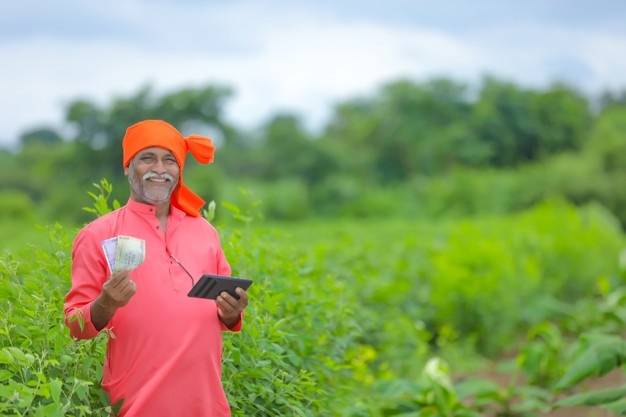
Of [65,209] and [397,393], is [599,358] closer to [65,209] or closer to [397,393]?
[397,393]

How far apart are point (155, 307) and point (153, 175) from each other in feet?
1.48

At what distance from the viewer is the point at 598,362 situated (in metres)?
6.02

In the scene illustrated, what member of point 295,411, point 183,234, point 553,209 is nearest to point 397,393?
point 295,411

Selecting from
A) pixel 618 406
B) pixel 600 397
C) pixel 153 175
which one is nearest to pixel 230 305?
pixel 153 175

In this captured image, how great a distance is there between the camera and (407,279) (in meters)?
11.3

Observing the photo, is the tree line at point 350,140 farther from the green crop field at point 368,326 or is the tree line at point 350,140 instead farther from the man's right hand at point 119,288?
the man's right hand at point 119,288

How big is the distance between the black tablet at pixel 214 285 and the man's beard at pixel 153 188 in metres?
0.37

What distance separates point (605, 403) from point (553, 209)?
38.9 ft

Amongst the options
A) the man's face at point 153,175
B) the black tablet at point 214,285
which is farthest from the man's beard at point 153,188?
the black tablet at point 214,285

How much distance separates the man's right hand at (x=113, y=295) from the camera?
130 inches

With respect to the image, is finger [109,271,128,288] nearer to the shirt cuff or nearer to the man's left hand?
the shirt cuff

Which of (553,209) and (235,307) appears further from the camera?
(553,209)

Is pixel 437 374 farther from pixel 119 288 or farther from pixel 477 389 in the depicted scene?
pixel 119 288

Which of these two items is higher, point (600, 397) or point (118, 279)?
point (118, 279)
